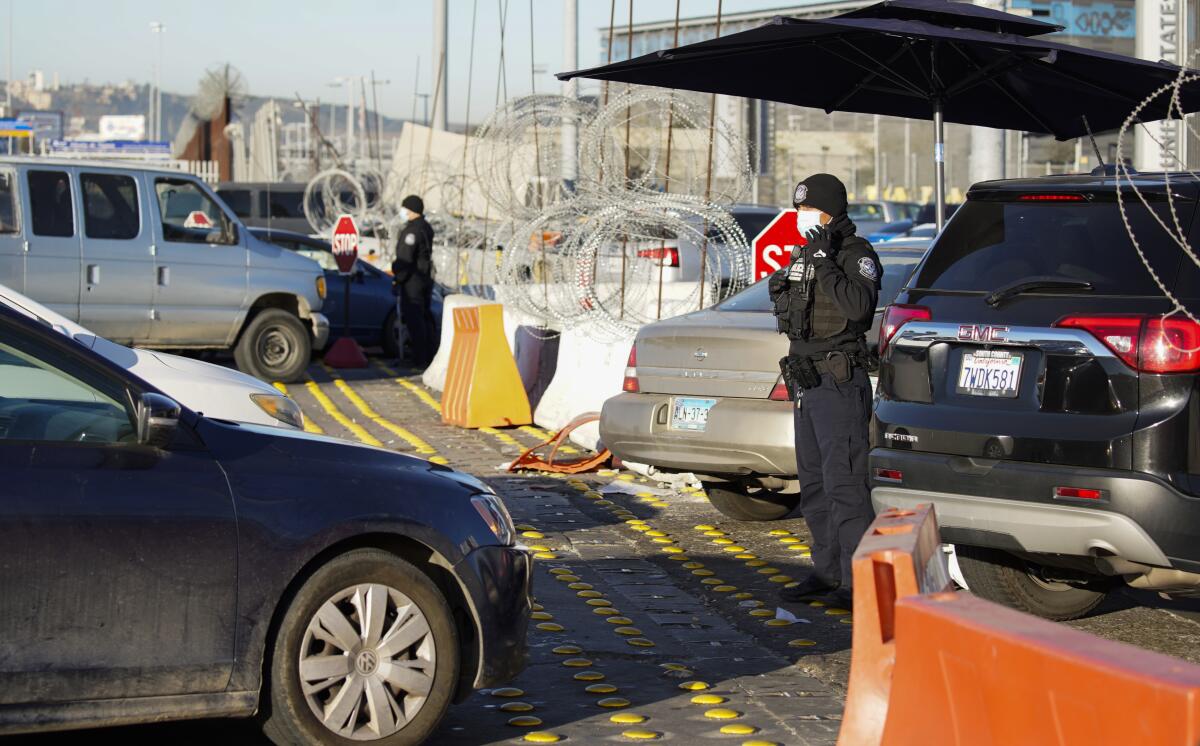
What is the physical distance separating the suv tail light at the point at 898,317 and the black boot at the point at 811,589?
1374 millimetres

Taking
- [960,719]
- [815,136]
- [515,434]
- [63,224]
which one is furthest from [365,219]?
[815,136]

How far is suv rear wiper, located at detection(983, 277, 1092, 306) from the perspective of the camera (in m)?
6.19

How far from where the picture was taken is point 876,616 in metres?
3.93

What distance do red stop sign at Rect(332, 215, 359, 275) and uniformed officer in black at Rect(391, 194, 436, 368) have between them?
1.08 metres

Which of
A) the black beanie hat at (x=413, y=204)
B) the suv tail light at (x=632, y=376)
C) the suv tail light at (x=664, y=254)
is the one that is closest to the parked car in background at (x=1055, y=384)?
the suv tail light at (x=632, y=376)

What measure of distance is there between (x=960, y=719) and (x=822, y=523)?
13.8 ft

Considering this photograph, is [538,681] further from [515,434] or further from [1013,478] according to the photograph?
[515,434]

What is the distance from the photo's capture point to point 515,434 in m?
13.8

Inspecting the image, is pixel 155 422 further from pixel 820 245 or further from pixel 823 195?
pixel 823 195

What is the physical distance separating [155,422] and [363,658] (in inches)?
38.7

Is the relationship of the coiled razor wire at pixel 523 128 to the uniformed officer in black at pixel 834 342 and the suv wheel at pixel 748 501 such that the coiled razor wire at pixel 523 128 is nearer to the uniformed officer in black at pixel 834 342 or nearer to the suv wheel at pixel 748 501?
the suv wheel at pixel 748 501

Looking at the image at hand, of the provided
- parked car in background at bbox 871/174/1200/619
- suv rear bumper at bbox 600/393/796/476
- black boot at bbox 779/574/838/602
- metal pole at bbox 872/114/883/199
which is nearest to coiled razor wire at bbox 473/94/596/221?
suv rear bumper at bbox 600/393/796/476

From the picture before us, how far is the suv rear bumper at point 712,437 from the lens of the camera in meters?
8.69

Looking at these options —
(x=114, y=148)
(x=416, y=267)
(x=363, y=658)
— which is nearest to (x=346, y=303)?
(x=416, y=267)
